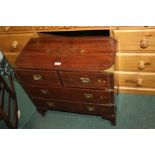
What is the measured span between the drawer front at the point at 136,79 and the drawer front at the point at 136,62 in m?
0.07

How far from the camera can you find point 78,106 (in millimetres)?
1740

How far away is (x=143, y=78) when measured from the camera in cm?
183

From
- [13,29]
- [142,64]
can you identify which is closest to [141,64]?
[142,64]

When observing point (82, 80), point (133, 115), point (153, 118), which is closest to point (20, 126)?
point (82, 80)

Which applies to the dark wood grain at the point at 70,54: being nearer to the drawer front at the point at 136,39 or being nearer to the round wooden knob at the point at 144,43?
the drawer front at the point at 136,39

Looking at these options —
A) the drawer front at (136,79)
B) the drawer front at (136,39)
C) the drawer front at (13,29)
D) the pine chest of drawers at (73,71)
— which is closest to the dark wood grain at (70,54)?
the pine chest of drawers at (73,71)

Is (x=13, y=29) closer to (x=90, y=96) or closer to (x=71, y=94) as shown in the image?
(x=71, y=94)

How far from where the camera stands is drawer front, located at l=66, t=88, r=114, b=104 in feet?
4.84

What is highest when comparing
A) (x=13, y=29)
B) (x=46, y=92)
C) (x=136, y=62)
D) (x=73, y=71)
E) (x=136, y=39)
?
(x=13, y=29)

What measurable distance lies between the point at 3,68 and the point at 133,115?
1.83m

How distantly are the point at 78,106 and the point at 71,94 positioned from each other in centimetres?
19
